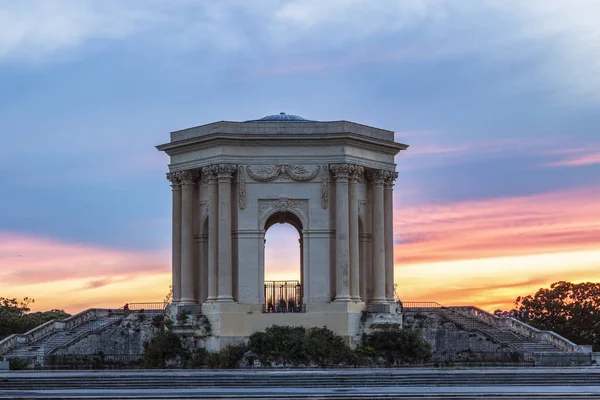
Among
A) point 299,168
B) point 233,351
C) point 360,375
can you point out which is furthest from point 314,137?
point 360,375

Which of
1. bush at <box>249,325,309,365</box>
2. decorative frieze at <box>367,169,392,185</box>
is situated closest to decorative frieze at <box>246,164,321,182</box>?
decorative frieze at <box>367,169,392,185</box>

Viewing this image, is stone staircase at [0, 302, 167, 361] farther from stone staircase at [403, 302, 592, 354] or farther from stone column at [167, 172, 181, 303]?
stone staircase at [403, 302, 592, 354]

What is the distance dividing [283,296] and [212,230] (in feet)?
16.5

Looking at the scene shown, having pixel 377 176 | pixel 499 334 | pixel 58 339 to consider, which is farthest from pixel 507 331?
pixel 58 339

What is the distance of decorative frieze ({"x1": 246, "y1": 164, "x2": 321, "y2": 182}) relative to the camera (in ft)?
204

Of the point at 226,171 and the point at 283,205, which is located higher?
the point at 226,171

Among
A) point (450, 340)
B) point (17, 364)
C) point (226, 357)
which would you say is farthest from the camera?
point (450, 340)

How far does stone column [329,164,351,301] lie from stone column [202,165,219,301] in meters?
5.60

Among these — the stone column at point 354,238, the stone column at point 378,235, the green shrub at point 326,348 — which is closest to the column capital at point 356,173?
the stone column at point 354,238

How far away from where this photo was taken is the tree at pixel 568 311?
78062 millimetres

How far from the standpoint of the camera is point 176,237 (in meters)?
65.8

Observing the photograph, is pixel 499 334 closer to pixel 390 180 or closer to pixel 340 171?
pixel 390 180

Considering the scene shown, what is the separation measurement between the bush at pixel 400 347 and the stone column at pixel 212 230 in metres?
7.70

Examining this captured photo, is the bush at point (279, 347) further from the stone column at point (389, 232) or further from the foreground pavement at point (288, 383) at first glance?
the foreground pavement at point (288, 383)
